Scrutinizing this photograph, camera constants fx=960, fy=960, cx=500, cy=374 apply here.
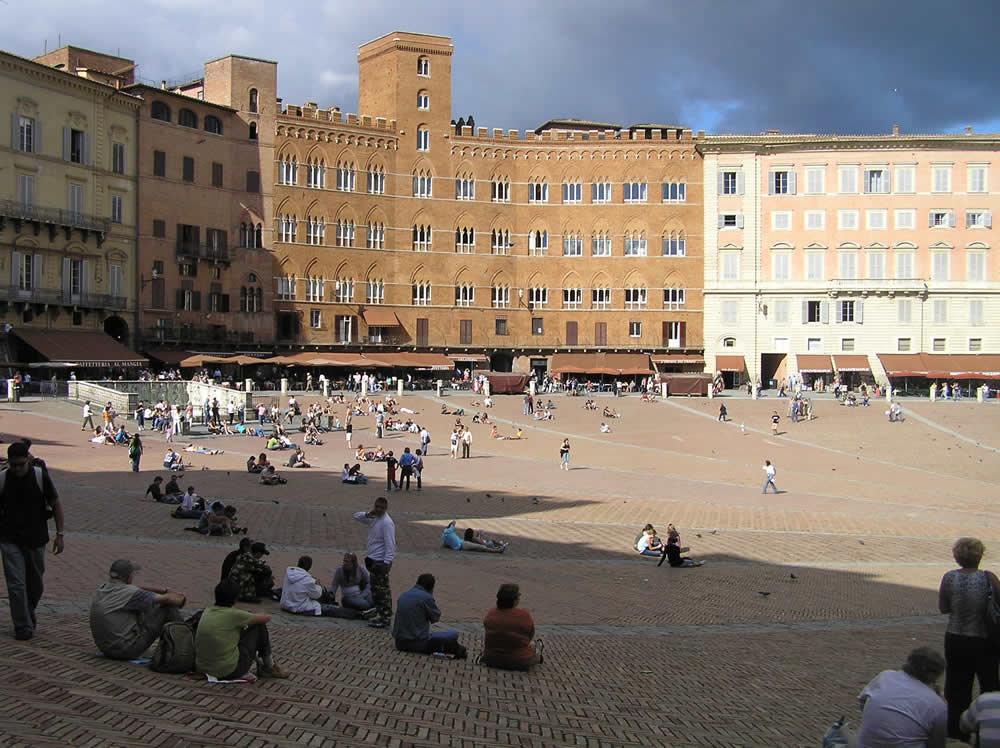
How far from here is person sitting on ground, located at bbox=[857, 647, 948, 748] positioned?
649cm

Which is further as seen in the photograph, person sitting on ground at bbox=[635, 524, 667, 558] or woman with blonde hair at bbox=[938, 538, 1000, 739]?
person sitting on ground at bbox=[635, 524, 667, 558]

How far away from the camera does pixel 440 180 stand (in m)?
75.4

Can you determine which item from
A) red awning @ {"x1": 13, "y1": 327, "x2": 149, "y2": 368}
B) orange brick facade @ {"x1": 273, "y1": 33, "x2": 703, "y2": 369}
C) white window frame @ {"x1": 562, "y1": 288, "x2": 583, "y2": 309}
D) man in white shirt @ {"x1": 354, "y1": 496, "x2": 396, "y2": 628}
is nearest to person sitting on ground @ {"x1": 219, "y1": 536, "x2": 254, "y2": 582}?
man in white shirt @ {"x1": 354, "y1": 496, "x2": 396, "y2": 628}

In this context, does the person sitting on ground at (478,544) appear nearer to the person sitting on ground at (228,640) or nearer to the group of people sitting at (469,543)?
the group of people sitting at (469,543)

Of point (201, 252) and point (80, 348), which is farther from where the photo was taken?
point (201, 252)

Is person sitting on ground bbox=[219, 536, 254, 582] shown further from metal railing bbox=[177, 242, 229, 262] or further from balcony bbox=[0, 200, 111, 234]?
metal railing bbox=[177, 242, 229, 262]

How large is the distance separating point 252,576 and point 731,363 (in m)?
64.0

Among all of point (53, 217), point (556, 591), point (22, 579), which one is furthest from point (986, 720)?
point (53, 217)

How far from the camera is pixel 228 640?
8.78 meters

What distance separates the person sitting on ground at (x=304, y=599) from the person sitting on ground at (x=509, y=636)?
8.83 ft

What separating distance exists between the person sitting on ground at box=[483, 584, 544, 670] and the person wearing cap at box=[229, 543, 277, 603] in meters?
3.75

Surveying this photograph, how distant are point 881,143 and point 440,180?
33.5 m

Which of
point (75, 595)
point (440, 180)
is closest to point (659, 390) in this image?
point (440, 180)

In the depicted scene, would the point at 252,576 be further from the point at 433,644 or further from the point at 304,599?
the point at 433,644
